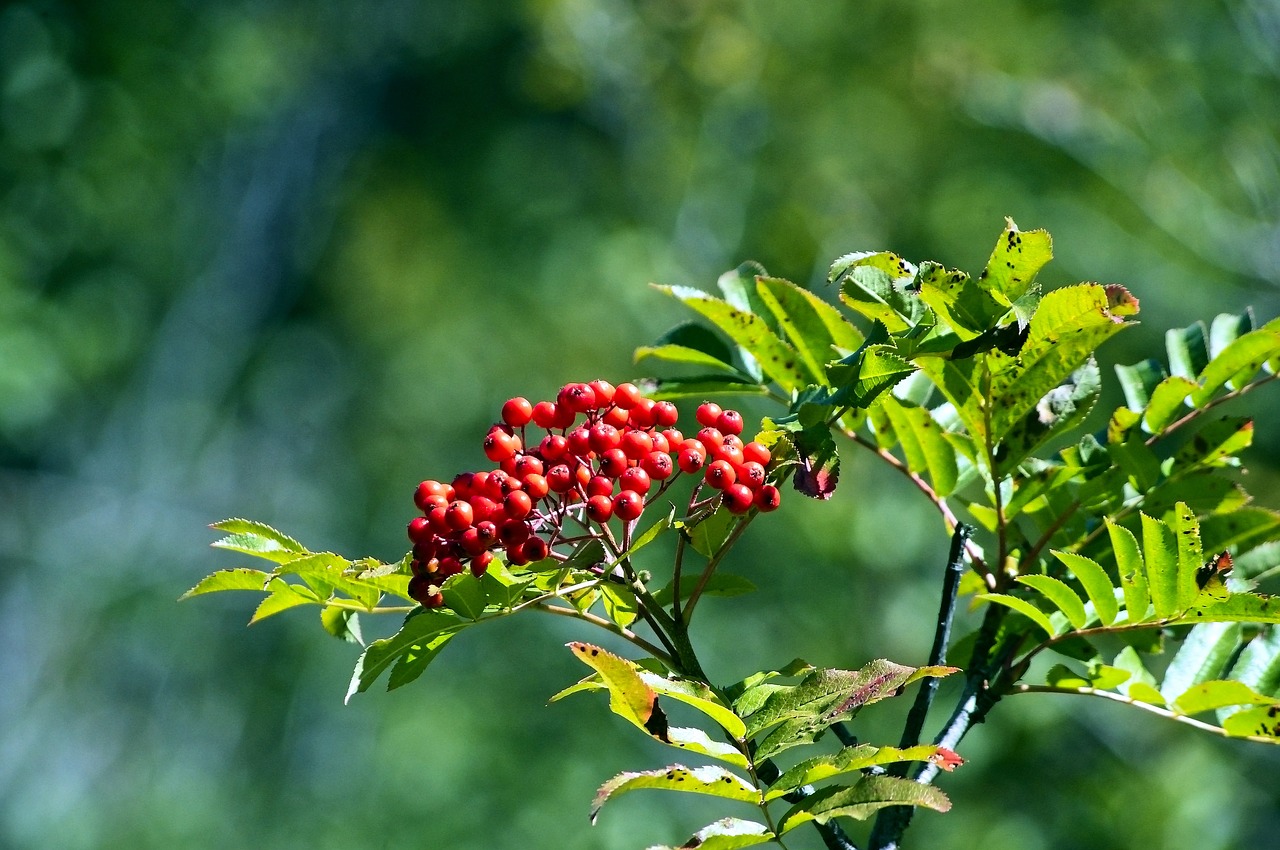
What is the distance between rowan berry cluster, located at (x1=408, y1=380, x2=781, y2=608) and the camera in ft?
3.39

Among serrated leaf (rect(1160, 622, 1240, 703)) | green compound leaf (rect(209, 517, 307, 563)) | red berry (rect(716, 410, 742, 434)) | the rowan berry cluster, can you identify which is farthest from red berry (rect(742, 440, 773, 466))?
serrated leaf (rect(1160, 622, 1240, 703))

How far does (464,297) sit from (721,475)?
1002 centimetres

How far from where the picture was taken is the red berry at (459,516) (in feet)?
3.36

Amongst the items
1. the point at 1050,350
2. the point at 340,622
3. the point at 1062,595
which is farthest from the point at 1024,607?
the point at 340,622

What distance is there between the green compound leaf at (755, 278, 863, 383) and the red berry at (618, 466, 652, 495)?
28cm

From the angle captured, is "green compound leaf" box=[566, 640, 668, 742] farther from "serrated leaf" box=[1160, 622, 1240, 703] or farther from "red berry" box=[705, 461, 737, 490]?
"serrated leaf" box=[1160, 622, 1240, 703]

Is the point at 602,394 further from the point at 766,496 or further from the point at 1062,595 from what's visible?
the point at 1062,595

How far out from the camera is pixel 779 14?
787 centimetres

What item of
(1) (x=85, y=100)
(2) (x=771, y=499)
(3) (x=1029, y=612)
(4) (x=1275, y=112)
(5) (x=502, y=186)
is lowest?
(3) (x=1029, y=612)

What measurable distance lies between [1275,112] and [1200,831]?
4262 mm

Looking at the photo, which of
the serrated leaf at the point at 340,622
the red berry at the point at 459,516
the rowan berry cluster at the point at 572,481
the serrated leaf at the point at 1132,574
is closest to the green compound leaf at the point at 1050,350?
the serrated leaf at the point at 1132,574

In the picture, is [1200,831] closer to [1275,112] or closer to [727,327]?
[727,327]

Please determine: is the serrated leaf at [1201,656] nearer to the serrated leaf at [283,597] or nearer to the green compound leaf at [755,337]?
the green compound leaf at [755,337]

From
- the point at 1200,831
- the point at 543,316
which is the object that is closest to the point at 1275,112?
the point at 1200,831
